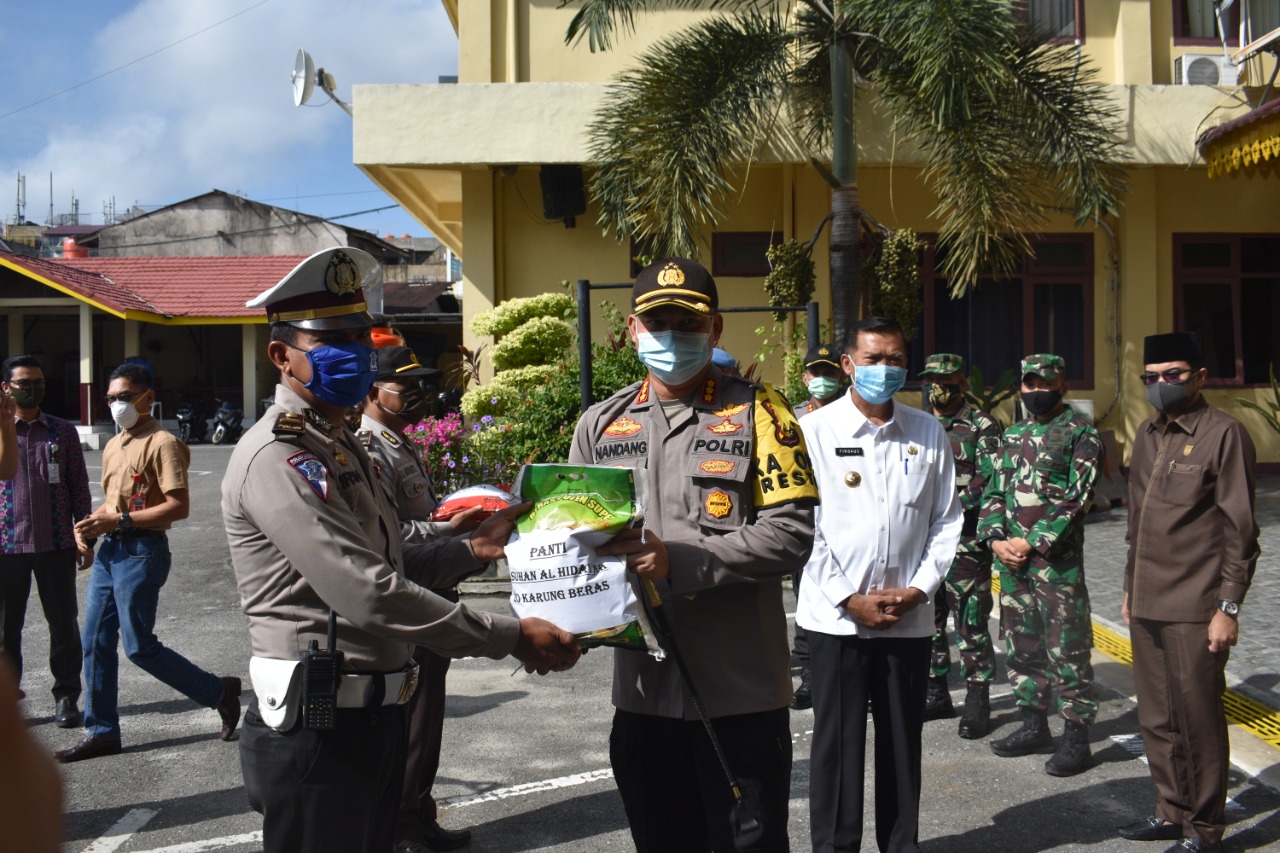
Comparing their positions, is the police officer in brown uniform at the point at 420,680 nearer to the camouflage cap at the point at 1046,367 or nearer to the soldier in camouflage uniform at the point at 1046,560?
the soldier in camouflage uniform at the point at 1046,560

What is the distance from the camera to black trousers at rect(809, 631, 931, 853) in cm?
412

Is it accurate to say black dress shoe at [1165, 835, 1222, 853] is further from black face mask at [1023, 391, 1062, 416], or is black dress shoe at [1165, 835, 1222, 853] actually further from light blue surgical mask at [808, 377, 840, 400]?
light blue surgical mask at [808, 377, 840, 400]

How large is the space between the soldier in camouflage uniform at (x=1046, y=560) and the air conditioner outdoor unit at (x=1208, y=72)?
9908 millimetres

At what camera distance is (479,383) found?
44.5ft

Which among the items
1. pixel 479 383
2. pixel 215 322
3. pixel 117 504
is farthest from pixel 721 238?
pixel 215 322

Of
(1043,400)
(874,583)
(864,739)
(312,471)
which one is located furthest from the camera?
(1043,400)

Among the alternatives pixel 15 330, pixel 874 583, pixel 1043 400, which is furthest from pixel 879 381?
pixel 15 330

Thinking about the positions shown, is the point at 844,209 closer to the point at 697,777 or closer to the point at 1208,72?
the point at 1208,72

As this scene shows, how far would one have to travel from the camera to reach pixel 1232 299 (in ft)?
48.8

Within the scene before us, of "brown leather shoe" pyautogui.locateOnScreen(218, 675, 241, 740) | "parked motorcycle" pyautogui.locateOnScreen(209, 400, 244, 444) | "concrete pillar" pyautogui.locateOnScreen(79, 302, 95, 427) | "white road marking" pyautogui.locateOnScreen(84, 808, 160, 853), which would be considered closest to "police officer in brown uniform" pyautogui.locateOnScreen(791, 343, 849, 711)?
"brown leather shoe" pyautogui.locateOnScreen(218, 675, 241, 740)

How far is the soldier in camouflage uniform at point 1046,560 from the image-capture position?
214 inches

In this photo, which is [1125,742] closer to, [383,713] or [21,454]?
[383,713]

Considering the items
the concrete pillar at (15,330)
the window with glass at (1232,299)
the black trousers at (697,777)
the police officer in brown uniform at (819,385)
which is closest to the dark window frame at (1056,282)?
the window with glass at (1232,299)

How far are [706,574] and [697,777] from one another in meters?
0.63
